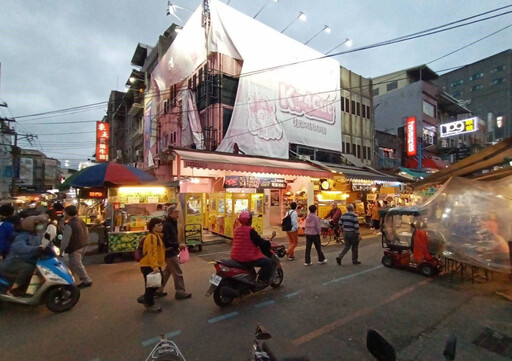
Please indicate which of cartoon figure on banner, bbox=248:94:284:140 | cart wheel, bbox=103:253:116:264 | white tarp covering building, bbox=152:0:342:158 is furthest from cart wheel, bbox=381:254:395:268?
cartoon figure on banner, bbox=248:94:284:140

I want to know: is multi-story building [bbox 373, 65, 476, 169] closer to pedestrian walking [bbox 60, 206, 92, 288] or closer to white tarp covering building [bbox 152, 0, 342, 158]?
white tarp covering building [bbox 152, 0, 342, 158]

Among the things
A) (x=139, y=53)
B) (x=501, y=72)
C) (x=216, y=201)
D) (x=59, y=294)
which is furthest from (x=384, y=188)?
(x=501, y=72)

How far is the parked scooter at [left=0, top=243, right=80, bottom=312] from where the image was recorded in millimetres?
4766

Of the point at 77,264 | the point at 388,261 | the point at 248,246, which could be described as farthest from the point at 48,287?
the point at 388,261

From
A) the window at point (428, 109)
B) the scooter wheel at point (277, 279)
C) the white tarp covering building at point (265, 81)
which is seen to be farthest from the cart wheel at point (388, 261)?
the window at point (428, 109)

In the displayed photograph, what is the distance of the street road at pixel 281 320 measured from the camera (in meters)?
3.62

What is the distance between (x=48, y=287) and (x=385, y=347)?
549 cm

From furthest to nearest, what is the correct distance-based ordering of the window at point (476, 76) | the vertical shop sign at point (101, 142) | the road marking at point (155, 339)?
the window at point (476, 76) → the vertical shop sign at point (101, 142) → the road marking at point (155, 339)

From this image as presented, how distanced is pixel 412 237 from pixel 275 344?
22.0ft

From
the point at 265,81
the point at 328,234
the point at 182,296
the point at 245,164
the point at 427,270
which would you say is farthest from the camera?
the point at 265,81

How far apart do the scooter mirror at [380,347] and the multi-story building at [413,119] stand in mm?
25507

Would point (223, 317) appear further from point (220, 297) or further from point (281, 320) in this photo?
point (281, 320)

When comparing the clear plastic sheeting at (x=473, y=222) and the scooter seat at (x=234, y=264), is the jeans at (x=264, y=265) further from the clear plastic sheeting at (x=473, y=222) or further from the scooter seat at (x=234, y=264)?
the clear plastic sheeting at (x=473, y=222)

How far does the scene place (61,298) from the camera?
16.3 ft
